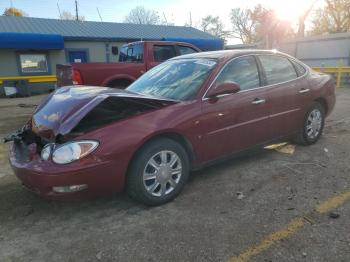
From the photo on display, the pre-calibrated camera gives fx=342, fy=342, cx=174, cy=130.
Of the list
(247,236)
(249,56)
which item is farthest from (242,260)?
(249,56)

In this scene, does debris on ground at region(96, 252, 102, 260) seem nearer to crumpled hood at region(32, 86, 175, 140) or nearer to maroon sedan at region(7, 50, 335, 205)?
maroon sedan at region(7, 50, 335, 205)

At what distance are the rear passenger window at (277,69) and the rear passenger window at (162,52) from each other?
4.28 m

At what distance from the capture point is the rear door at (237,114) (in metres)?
4.09

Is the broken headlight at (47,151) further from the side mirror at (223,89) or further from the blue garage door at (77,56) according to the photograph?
the blue garage door at (77,56)

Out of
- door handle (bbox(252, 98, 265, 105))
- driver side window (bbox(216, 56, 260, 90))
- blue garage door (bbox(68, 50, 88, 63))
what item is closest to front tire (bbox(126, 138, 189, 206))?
driver side window (bbox(216, 56, 260, 90))

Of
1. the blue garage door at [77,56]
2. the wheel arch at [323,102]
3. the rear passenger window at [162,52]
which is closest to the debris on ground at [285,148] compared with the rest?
the wheel arch at [323,102]

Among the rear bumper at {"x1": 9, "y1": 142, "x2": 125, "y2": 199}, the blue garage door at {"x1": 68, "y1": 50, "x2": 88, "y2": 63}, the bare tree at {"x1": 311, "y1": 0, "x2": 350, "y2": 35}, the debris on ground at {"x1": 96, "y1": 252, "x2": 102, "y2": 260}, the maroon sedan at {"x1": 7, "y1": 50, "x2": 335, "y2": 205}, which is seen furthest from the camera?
the bare tree at {"x1": 311, "y1": 0, "x2": 350, "y2": 35}

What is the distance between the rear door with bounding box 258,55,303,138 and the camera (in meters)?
4.80

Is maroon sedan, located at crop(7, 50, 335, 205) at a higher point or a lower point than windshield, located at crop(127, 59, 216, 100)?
lower

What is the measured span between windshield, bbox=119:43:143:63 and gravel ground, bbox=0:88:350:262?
5.00m

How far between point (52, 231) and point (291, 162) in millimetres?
3325

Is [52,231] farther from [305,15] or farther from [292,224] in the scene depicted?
[305,15]

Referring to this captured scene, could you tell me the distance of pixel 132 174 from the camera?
11.5 ft

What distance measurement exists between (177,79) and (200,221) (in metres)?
1.91
